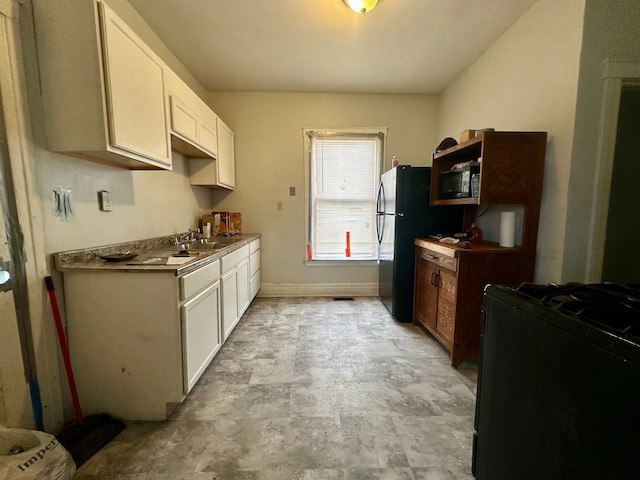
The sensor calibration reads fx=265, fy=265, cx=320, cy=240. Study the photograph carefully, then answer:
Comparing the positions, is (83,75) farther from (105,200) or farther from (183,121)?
(183,121)

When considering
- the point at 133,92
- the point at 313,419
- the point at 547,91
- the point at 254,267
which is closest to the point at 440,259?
the point at 547,91

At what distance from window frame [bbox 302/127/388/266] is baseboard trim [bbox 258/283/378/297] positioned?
309mm

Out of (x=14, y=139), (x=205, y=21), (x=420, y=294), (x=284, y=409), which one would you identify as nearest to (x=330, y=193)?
(x=420, y=294)

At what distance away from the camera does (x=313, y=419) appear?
1515 mm

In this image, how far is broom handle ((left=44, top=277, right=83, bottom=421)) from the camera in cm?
134

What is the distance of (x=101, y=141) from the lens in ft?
4.39

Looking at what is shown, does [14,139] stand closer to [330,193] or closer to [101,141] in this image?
[101,141]

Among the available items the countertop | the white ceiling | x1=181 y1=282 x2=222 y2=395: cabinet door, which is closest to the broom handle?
the countertop

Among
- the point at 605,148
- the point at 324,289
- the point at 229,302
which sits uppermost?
the point at 605,148

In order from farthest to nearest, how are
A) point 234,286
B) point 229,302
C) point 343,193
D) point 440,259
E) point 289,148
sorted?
point 343,193 → point 289,148 → point 234,286 → point 229,302 → point 440,259

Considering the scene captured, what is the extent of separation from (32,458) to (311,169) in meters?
3.25

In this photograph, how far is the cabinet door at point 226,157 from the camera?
2973 millimetres

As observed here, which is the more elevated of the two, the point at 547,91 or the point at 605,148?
the point at 547,91

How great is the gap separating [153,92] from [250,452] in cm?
218
